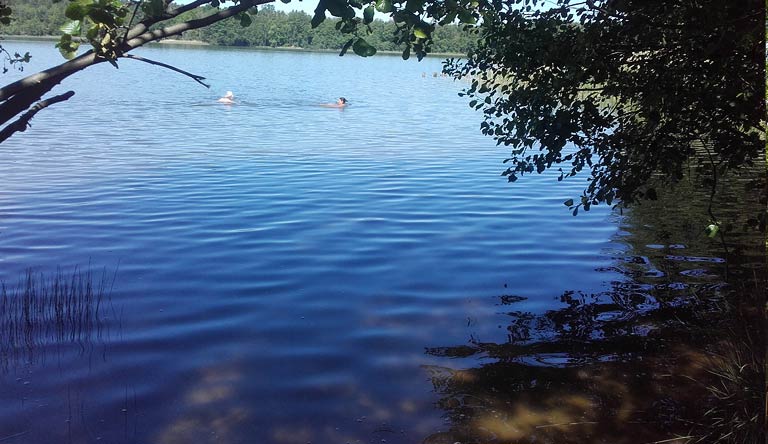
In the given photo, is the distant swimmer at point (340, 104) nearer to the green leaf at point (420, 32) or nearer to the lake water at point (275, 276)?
the lake water at point (275, 276)

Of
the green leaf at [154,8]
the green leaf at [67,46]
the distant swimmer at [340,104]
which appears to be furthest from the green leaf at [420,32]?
the distant swimmer at [340,104]

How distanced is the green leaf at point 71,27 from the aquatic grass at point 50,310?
13.7ft

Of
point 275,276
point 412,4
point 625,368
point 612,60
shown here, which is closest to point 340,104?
point 275,276

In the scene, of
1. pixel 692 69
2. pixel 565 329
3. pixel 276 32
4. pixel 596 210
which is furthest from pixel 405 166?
pixel 276 32

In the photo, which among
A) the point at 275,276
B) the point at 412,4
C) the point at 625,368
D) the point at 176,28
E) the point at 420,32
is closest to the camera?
the point at 176,28

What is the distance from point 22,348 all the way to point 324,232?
5492mm

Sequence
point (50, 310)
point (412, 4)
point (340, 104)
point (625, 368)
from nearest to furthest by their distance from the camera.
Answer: point (412, 4) → point (625, 368) → point (50, 310) → point (340, 104)

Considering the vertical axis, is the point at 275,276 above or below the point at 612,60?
below

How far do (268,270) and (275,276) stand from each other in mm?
284

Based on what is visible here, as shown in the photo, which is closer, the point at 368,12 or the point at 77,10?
the point at 77,10

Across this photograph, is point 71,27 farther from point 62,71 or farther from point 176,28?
point 176,28

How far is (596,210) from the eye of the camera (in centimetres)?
1378

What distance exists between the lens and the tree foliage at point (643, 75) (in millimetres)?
5770

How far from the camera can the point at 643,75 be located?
6.57 meters
